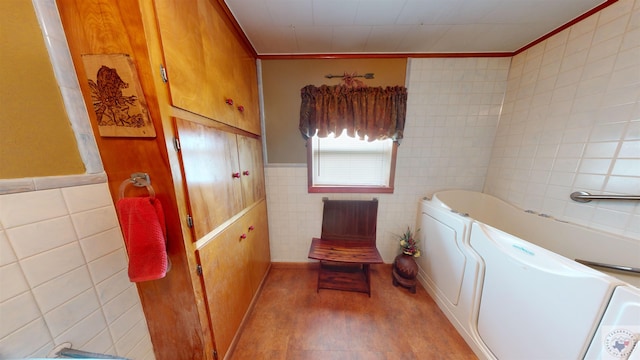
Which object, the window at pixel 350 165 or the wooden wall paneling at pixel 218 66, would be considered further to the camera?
the window at pixel 350 165

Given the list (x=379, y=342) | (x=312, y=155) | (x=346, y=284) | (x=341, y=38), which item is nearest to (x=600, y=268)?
(x=379, y=342)

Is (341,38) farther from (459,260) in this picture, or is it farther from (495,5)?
(459,260)

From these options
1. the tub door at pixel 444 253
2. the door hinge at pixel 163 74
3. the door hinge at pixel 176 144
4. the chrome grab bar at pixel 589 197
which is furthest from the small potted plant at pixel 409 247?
the door hinge at pixel 163 74

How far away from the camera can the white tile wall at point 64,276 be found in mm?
540

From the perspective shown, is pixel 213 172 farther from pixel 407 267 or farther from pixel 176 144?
pixel 407 267

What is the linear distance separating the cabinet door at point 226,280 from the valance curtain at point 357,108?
123 cm

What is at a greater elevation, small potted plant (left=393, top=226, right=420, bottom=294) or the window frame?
the window frame

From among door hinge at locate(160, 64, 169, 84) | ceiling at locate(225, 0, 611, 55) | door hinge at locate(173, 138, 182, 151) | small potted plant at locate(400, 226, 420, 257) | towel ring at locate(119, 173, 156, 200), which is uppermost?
ceiling at locate(225, 0, 611, 55)

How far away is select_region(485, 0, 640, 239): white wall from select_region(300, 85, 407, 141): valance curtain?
1057 mm

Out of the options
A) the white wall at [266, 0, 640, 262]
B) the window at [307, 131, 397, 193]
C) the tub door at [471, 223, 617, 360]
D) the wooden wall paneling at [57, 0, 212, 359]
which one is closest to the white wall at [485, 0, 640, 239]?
the white wall at [266, 0, 640, 262]

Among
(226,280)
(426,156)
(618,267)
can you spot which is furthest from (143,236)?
(618,267)

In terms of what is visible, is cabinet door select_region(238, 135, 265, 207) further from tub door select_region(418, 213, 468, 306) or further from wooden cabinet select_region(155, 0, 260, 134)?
tub door select_region(418, 213, 468, 306)

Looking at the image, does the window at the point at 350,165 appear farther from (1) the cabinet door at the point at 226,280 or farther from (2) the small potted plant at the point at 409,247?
(1) the cabinet door at the point at 226,280

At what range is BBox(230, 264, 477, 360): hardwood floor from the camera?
48.9 inches
